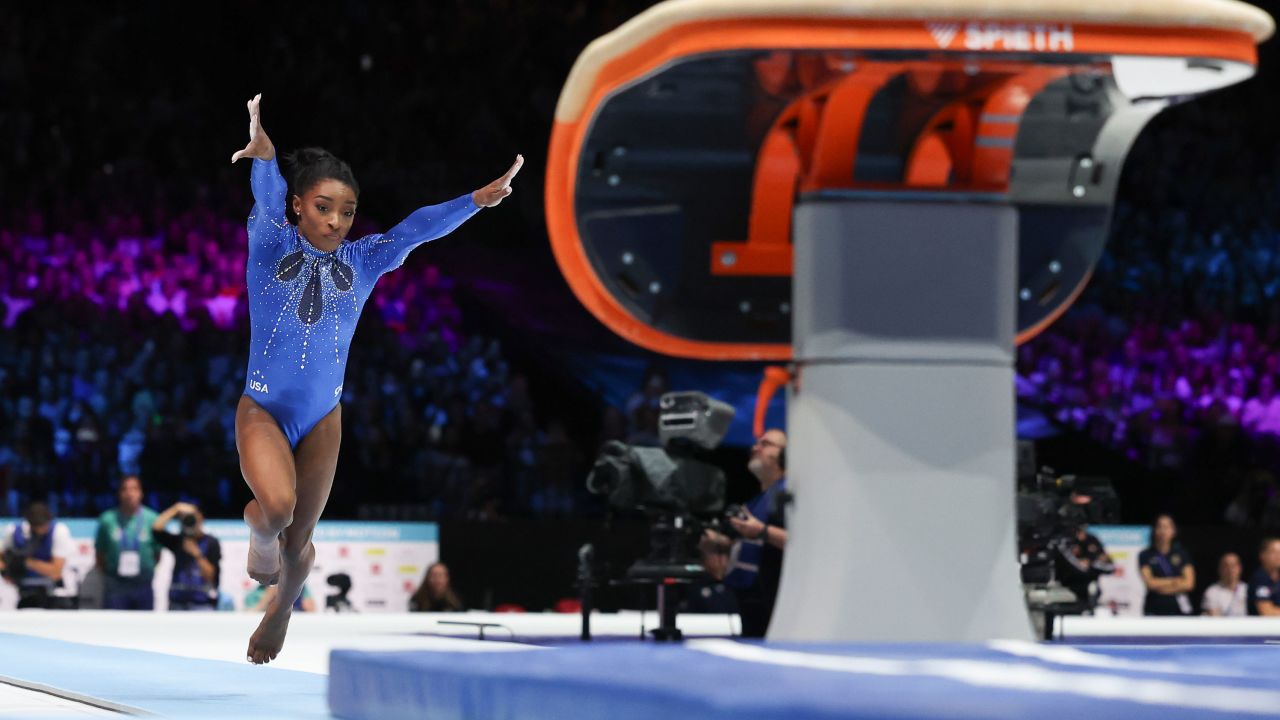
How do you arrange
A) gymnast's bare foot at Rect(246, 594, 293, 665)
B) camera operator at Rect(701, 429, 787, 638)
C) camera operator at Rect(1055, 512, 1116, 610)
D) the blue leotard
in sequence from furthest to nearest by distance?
camera operator at Rect(1055, 512, 1116, 610)
camera operator at Rect(701, 429, 787, 638)
gymnast's bare foot at Rect(246, 594, 293, 665)
the blue leotard

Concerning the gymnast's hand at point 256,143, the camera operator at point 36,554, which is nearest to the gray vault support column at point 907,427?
the gymnast's hand at point 256,143

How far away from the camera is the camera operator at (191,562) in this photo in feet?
37.0

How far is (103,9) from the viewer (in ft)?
60.3

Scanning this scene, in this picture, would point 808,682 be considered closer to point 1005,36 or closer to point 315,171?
point 315,171

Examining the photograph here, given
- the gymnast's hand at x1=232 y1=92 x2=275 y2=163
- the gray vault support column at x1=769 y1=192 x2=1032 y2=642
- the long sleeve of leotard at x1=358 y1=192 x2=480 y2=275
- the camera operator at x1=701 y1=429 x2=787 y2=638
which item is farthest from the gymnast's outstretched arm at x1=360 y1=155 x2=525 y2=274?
the camera operator at x1=701 y1=429 x2=787 y2=638

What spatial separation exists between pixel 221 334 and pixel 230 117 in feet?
13.2

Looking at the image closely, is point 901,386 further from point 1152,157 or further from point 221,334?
point 1152,157

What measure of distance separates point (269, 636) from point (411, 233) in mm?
1366

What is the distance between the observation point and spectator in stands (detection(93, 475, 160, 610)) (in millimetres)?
11250

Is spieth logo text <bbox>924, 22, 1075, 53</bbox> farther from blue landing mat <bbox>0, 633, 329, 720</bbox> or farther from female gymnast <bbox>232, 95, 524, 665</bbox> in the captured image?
blue landing mat <bbox>0, 633, 329, 720</bbox>

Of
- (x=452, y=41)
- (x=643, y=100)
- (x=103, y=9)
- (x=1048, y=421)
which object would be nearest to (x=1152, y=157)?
(x=1048, y=421)

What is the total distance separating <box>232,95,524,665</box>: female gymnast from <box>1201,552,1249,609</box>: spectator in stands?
8.38 metres

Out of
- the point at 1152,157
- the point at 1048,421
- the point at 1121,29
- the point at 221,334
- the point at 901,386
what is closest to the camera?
the point at 1121,29

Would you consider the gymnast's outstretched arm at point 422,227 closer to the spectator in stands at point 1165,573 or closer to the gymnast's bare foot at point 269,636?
the gymnast's bare foot at point 269,636
